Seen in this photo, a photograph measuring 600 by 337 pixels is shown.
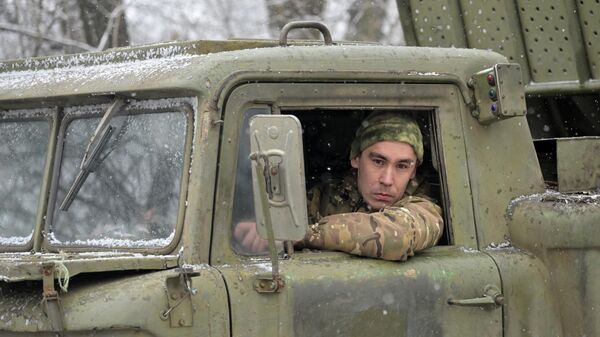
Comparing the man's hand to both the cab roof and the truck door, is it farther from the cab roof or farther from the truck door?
the cab roof

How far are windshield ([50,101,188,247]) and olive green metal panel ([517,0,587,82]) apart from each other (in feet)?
8.09

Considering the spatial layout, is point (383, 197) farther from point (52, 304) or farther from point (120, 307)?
point (52, 304)

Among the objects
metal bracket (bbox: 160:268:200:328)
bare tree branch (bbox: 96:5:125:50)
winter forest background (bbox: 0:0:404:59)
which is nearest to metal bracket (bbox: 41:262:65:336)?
metal bracket (bbox: 160:268:200:328)

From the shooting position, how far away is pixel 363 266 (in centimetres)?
394

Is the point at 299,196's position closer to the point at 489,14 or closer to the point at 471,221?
the point at 471,221

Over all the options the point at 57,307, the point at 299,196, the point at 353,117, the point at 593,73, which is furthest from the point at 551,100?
the point at 57,307

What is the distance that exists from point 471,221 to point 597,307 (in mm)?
545

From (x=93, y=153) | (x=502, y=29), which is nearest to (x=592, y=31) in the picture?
(x=502, y=29)

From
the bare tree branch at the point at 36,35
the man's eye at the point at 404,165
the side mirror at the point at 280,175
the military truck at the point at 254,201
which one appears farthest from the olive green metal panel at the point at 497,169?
the bare tree branch at the point at 36,35

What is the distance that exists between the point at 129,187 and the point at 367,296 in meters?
0.86

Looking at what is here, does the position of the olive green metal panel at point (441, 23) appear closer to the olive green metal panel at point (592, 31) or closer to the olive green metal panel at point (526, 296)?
the olive green metal panel at point (592, 31)

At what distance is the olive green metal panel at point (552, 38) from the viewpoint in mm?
5746

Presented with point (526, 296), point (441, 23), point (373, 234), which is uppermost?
point (441, 23)

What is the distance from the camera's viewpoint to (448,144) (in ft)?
13.9
